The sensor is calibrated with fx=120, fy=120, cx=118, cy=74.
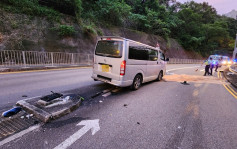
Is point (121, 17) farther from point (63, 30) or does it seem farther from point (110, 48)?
point (110, 48)

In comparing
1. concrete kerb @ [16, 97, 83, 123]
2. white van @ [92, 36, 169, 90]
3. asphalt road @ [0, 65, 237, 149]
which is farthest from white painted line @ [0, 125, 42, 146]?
white van @ [92, 36, 169, 90]

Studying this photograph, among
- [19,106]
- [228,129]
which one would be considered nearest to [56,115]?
[19,106]

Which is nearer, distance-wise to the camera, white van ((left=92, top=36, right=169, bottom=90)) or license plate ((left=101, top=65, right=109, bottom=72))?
white van ((left=92, top=36, right=169, bottom=90))

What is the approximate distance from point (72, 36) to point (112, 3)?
9682 millimetres

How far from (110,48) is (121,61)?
755 mm

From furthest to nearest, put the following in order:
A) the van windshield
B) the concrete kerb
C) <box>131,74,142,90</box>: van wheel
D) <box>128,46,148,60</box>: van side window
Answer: <box>131,74,142,90</box>: van wheel < <box>128,46,148,60</box>: van side window < the van windshield < the concrete kerb

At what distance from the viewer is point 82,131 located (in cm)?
239

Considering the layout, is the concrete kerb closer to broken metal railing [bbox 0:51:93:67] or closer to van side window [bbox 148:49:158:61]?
van side window [bbox 148:49:158:61]

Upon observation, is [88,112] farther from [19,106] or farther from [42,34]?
[42,34]

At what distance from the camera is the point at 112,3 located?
1977cm

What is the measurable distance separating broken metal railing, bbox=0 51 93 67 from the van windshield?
7563 millimetres

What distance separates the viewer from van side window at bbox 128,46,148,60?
4723 millimetres

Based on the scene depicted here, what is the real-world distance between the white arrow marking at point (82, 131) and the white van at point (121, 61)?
2099 mm

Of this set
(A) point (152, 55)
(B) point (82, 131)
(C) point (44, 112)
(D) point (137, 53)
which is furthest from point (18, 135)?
(A) point (152, 55)
